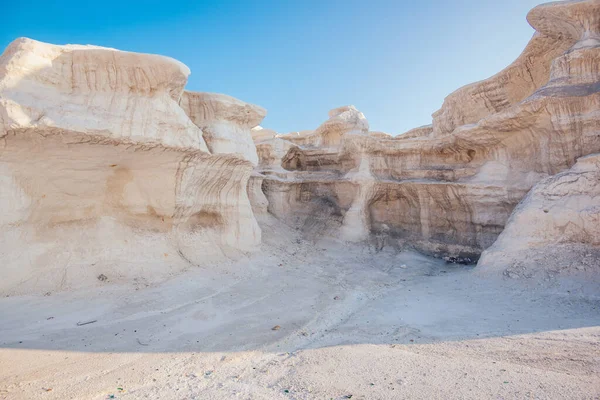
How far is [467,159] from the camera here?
10.3 metres

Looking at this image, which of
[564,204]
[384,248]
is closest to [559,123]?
[564,204]

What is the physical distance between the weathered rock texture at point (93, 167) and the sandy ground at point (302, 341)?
695 millimetres

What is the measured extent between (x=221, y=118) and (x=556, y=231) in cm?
817

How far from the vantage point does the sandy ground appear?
291 centimetres

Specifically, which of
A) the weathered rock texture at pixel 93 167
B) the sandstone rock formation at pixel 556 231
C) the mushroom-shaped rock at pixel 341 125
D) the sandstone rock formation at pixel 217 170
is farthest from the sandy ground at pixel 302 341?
the mushroom-shaped rock at pixel 341 125

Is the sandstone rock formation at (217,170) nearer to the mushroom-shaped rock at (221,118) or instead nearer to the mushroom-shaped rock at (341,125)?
the mushroom-shaped rock at (221,118)

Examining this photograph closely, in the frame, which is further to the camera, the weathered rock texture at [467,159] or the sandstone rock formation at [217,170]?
the weathered rock texture at [467,159]

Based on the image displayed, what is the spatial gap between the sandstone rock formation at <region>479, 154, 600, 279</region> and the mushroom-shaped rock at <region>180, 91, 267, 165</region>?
6625 millimetres

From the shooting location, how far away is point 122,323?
177 inches

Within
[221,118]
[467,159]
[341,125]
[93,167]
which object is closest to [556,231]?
[467,159]

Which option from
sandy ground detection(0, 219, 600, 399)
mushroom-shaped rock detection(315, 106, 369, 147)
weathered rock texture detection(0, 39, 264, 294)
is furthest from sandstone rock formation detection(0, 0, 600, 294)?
mushroom-shaped rock detection(315, 106, 369, 147)

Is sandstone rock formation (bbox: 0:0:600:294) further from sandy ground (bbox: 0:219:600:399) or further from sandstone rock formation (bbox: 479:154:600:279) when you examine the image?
sandy ground (bbox: 0:219:600:399)

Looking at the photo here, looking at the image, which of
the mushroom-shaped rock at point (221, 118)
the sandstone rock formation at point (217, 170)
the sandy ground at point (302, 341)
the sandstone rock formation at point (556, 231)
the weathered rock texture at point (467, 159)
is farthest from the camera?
the mushroom-shaped rock at point (221, 118)

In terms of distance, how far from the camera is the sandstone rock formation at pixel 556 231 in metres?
6.06
